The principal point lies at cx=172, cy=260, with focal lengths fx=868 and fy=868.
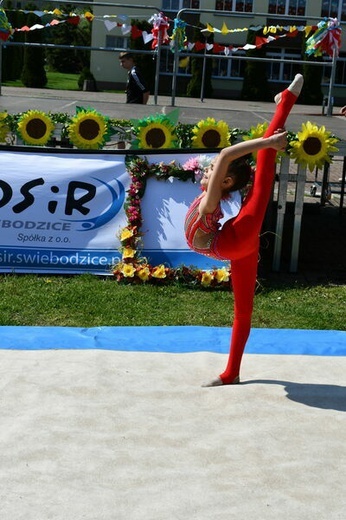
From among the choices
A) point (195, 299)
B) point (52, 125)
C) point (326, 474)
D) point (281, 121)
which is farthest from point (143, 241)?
point (326, 474)

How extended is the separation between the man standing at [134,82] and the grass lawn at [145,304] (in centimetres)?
438

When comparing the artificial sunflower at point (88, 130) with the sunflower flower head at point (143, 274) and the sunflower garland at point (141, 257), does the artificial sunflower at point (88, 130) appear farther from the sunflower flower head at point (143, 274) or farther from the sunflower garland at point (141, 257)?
the sunflower flower head at point (143, 274)

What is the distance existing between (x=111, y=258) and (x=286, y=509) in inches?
170

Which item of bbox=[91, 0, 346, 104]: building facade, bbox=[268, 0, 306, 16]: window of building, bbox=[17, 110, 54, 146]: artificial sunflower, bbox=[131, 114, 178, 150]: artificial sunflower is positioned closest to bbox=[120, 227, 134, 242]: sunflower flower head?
bbox=[131, 114, 178, 150]: artificial sunflower

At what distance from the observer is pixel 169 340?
225 inches

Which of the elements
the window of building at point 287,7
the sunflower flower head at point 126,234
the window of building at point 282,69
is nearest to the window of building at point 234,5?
the window of building at point 287,7

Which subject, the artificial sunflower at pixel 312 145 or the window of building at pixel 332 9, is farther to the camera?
the window of building at pixel 332 9

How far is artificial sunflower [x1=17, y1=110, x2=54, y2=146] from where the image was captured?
798 cm

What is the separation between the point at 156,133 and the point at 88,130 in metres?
0.63

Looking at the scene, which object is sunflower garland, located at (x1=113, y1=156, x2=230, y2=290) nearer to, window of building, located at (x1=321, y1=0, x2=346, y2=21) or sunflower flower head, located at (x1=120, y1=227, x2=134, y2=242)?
sunflower flower head, located at (x1=120, y1=227, x2=134, y2=242)

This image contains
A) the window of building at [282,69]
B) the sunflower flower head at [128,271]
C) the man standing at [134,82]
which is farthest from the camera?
the window of building at [282,69]

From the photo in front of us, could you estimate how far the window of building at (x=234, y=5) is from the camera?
35.2 m

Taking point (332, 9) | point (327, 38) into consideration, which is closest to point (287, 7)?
point (332, 9)

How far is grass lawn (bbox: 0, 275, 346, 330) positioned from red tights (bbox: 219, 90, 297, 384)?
1.66 meters
